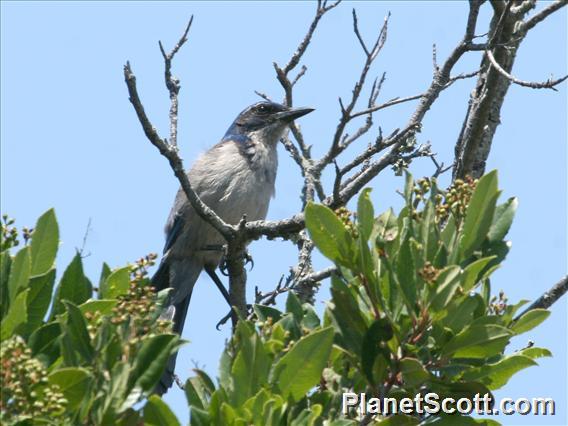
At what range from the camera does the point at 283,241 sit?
20.5 feet

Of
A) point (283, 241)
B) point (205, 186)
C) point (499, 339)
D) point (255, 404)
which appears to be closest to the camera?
point (255, 404)

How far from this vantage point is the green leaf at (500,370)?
356cm

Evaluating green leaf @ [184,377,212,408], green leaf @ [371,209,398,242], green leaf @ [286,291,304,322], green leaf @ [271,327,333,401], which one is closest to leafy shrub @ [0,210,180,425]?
green leaf @ [184,377,212,408]

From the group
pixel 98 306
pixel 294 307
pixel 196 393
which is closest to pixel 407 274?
pixel 294 307

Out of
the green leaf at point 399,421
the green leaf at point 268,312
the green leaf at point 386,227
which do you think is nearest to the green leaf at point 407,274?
the green leaf at point 386,227

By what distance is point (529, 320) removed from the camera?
3592 millimetres

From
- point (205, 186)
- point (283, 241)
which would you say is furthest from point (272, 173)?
point (283, 241)

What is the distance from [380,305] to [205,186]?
4447mm

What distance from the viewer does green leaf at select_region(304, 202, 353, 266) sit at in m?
3.50

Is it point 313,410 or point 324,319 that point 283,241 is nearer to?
point 324,319

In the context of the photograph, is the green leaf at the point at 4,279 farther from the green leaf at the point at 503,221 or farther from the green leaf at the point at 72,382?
the green leaf at the point at 503,221

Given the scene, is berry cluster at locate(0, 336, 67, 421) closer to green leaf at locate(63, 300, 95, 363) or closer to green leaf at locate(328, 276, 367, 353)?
green leaf at locate(63, 300, 95, 363)

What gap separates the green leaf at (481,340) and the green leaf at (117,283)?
43.4 inches

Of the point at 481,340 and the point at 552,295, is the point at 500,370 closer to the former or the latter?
the point at 481,340
